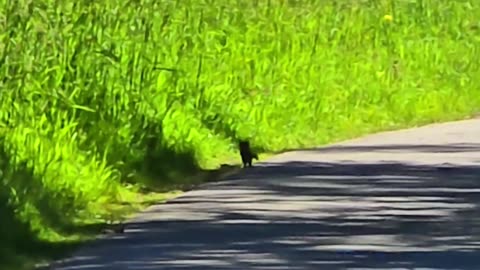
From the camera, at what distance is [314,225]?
1024 centimetres

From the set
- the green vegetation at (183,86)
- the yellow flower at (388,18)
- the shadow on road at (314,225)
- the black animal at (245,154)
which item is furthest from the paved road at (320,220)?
the yellow flower at (388,18)

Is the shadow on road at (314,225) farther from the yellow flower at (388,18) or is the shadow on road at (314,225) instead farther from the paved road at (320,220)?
the yellow flower at (388,18)

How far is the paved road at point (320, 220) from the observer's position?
903cm

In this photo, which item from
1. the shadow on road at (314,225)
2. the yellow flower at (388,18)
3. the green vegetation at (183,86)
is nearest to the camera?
the shadow on road at (314,225)

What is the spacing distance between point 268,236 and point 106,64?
395cm

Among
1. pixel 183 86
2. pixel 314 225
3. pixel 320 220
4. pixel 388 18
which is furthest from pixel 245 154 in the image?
pixel 388 18

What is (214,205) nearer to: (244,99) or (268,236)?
(268,236)

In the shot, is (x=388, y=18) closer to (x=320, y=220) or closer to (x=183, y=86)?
(x=183, y=86)

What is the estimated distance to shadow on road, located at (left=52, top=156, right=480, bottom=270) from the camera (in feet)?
29.6

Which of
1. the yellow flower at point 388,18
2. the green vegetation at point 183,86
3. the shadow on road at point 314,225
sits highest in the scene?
the yellow flower at point 388,18

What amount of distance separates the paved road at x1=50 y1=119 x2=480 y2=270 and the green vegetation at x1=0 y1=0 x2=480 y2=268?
58 cm

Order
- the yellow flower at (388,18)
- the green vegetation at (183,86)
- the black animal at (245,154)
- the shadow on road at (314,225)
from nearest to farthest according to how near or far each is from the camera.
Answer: the shadow on road at (314,225) < the green vegetation at (183,86) < the black animal at (245,154) < the yellow flower at (388,18)

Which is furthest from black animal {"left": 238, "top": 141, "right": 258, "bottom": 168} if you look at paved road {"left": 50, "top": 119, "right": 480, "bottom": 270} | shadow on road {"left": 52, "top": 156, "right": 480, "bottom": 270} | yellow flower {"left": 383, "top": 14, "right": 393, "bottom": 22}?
yellow flower {"left": 383, "top": 14, "right": 393, "bottom": 22}

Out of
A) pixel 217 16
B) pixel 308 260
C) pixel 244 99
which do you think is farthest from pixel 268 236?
pixel 217 16
